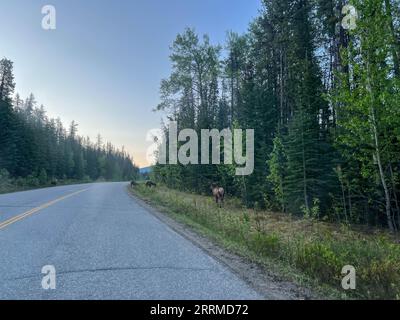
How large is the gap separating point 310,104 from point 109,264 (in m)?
17.3

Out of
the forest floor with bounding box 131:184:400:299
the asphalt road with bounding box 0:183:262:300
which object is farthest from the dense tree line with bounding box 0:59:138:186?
the forest floor with bounding box 131:184:400:299

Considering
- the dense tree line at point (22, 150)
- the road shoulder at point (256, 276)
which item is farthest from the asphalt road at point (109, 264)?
the dense tree line at point (22, 150)

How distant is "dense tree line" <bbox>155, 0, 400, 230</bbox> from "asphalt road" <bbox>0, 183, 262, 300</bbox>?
31.3 feet

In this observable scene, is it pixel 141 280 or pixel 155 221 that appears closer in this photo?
pixel 141 280

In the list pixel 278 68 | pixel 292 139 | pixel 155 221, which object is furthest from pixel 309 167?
pixel 278 68

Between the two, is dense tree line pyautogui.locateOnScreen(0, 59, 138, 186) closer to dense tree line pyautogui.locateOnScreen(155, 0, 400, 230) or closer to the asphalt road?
dense tree line pyautogui.locateOnScreen(155, 0, 400, 230)

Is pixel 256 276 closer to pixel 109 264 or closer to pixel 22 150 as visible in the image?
pixel 109 264

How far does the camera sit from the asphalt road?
14.9 ft

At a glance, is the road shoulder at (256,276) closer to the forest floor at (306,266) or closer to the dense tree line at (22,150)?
the forest floor at (306,266)
